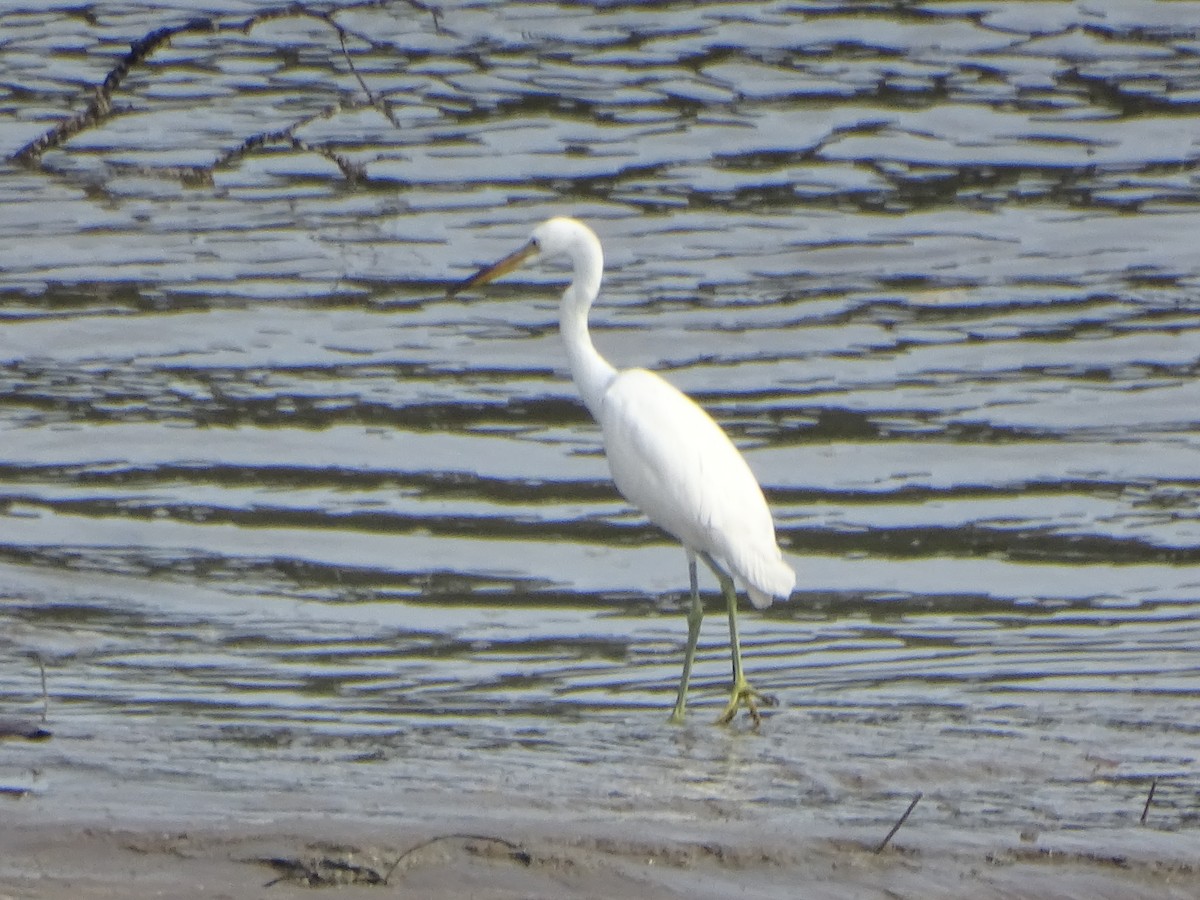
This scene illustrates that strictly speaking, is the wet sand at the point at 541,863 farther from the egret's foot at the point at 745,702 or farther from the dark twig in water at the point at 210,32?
the dark twig in water at the point at 210,32

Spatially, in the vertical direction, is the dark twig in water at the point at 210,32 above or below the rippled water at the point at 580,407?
above

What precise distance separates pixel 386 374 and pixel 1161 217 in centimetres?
555

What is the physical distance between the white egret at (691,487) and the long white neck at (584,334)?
0.01m

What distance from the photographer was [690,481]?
743 centimetres

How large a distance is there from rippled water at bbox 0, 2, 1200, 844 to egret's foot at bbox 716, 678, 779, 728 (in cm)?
8

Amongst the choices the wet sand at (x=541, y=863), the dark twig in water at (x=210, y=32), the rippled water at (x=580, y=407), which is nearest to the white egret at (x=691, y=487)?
the rippled water at (x=580, y=407)

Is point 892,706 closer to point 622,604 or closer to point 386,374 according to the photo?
point 622,604

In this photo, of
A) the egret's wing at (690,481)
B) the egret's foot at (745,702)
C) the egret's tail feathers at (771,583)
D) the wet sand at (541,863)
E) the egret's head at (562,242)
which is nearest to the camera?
the wet sand at (541,863)

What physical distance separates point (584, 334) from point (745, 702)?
1897mm

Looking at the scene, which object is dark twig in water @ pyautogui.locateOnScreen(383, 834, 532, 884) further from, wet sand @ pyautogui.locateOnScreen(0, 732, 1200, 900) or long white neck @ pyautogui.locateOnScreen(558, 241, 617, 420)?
long white neck @ pyautogui.locateOnScreen(558, 241, 617, 420)

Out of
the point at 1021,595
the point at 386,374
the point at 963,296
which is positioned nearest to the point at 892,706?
the point at 1021,595

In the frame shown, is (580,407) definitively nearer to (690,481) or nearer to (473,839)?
(690,481)

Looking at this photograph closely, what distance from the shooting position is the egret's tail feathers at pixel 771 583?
23.5ft

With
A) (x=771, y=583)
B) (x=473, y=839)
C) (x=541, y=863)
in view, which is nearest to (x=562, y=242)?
(x=771, y=583)
